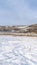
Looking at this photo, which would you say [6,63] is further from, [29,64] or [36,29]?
[36,29]

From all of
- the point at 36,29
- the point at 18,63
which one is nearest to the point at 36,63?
the point at 18,63

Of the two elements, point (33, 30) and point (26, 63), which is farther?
point (33, 30)

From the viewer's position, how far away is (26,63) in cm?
86

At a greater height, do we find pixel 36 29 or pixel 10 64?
pixel 36 29

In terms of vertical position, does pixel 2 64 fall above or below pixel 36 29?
below

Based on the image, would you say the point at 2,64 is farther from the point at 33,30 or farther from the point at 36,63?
the point at 33,30

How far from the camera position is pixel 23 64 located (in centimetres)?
84

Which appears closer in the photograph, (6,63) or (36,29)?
(6,63)

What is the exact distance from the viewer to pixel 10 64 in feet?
2.74

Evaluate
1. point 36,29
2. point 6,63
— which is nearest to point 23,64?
point 6,63

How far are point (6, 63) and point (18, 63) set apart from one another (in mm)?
94

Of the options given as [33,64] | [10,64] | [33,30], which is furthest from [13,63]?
[33,30]

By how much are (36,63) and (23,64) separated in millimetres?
114

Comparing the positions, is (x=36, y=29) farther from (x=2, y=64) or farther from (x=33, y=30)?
(x=2, y=64)
